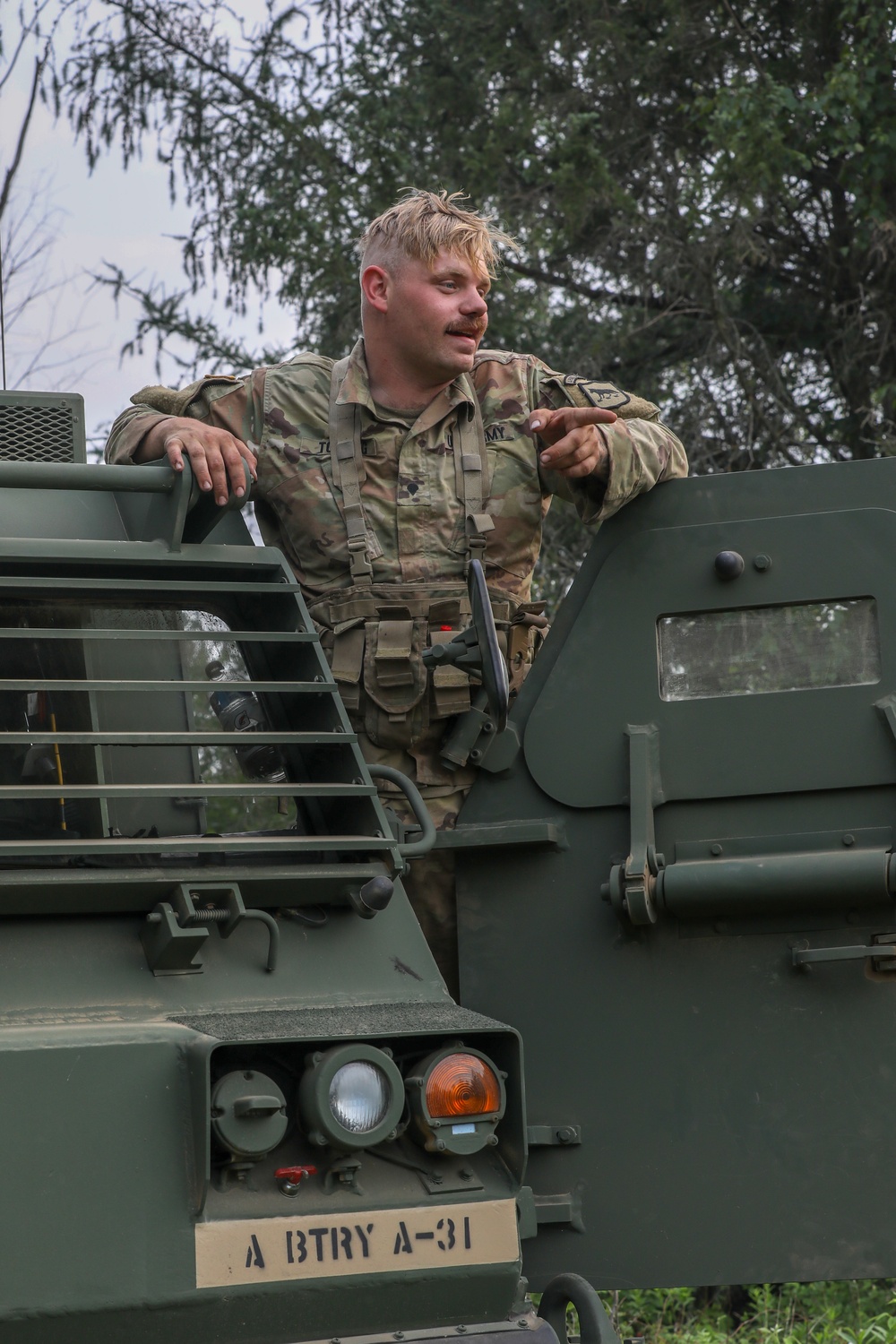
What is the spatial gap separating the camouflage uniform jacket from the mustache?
136 millimetres

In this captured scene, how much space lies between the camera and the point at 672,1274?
3.50 meters

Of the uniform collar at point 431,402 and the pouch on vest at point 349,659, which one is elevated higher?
the uniform collar at point 431,402

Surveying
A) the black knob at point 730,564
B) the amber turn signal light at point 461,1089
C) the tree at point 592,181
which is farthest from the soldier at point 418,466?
the tree at point 592,181

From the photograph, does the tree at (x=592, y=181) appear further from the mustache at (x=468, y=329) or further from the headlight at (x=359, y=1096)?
the headlight at (x=359, y=1096)

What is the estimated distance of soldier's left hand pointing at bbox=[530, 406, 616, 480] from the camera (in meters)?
3.79

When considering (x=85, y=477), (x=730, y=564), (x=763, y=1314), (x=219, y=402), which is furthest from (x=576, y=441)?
(x=763, y=1314)

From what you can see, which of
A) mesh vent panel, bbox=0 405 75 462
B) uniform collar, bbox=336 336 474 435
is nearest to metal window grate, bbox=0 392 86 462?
mesh vent panel, bbox=0 405 75 462

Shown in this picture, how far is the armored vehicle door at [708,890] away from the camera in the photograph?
3492 mm

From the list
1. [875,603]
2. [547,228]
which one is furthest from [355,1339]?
[547,228]

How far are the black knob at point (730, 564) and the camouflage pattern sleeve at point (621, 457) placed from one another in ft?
0.80

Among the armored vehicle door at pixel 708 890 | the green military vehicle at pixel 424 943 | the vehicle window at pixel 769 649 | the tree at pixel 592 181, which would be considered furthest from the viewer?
the tree at pixel 592 181

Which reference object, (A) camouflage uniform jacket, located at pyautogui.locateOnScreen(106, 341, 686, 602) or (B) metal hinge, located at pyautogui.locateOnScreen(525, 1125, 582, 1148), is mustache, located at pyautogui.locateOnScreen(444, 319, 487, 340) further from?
(B) metal hinge, located at pyautogui.locateOnScreen(525, 1125, 582, 1148)

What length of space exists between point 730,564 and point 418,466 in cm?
83

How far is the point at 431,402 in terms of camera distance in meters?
4.20
